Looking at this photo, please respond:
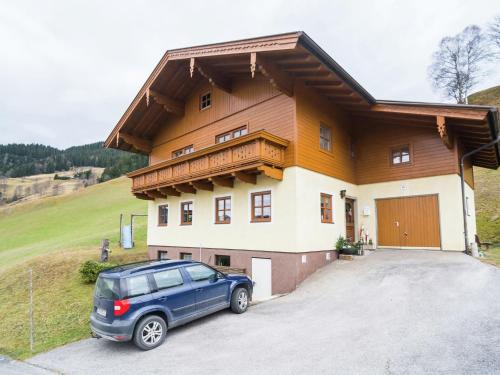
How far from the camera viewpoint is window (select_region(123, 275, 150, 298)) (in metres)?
7.16

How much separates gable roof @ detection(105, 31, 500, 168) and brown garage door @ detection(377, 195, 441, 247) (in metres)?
3.58

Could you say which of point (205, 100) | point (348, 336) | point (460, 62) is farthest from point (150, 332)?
point (460, 62)

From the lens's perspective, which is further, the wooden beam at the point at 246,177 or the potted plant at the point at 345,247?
the potted plant at the point at 345,247

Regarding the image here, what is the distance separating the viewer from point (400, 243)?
14.4 m

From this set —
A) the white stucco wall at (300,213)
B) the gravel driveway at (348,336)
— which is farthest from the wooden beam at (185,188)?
the gravel driveway at (348,336)

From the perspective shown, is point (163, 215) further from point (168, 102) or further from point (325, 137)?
point (325, 137)

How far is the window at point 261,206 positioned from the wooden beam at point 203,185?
2.65m

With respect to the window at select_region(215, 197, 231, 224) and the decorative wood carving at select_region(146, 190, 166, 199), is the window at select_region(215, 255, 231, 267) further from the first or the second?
the decorative wood carving at select_region(146, 190, 166, 199)

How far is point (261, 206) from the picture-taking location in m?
12.9

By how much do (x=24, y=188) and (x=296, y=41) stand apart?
12163 cm

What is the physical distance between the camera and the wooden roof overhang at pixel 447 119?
11.4 m

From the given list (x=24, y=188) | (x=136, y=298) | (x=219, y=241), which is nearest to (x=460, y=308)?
(x=136, y=298)

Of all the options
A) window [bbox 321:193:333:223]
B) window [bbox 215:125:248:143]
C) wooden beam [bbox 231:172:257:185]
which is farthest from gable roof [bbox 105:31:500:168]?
window [bbox 321:193:333:223]

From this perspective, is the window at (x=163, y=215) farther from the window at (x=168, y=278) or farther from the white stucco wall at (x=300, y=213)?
the window at (x=168, y=278)
